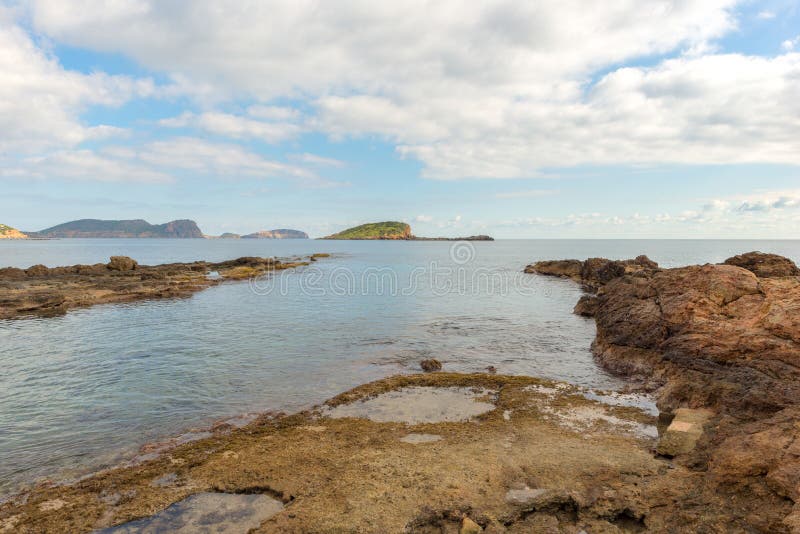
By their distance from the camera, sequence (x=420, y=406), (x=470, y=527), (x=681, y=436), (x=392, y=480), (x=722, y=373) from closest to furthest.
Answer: (x=470, y=527)
(x=392, y=480)
(x=681, y=436)
(x=722, y=373)
(x=420, y=406)

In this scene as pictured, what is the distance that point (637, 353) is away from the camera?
1959 cm

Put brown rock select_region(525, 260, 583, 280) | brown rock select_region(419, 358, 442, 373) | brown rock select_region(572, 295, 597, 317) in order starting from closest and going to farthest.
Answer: brown rock select_region(419, 358, 442, 373), brown rock select_region(572, 295, 597, 317), brown rock select_region(525, 260, 583, 280)

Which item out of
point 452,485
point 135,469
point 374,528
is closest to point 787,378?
point 452,485

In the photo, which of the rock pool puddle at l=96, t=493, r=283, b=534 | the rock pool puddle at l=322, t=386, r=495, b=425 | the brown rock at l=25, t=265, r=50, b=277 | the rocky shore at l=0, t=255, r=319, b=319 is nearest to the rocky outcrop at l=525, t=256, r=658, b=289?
the rock pool puddle at l=322, t=386, r=495, b=425

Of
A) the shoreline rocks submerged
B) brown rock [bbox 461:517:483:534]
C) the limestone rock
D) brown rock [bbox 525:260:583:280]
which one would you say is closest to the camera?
brown rock [bbox 461:517:483:534]

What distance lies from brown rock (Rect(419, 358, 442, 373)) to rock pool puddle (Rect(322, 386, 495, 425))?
9.65 feet

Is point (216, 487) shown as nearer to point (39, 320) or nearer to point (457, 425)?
point (457, 425)

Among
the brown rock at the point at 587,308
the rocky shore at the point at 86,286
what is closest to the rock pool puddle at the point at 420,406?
the brown rock at the point at 587,308

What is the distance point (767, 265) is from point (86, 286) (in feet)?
218

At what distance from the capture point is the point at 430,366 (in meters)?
20.2

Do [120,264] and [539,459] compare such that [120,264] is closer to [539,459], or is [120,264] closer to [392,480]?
[392,480]

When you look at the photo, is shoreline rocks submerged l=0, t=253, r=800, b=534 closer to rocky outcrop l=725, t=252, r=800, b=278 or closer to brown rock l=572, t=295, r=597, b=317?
brown rock l=572, t=295, r=597, b=317

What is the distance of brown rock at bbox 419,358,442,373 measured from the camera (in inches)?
791

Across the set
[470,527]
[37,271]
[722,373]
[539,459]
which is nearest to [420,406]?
[539,459]
